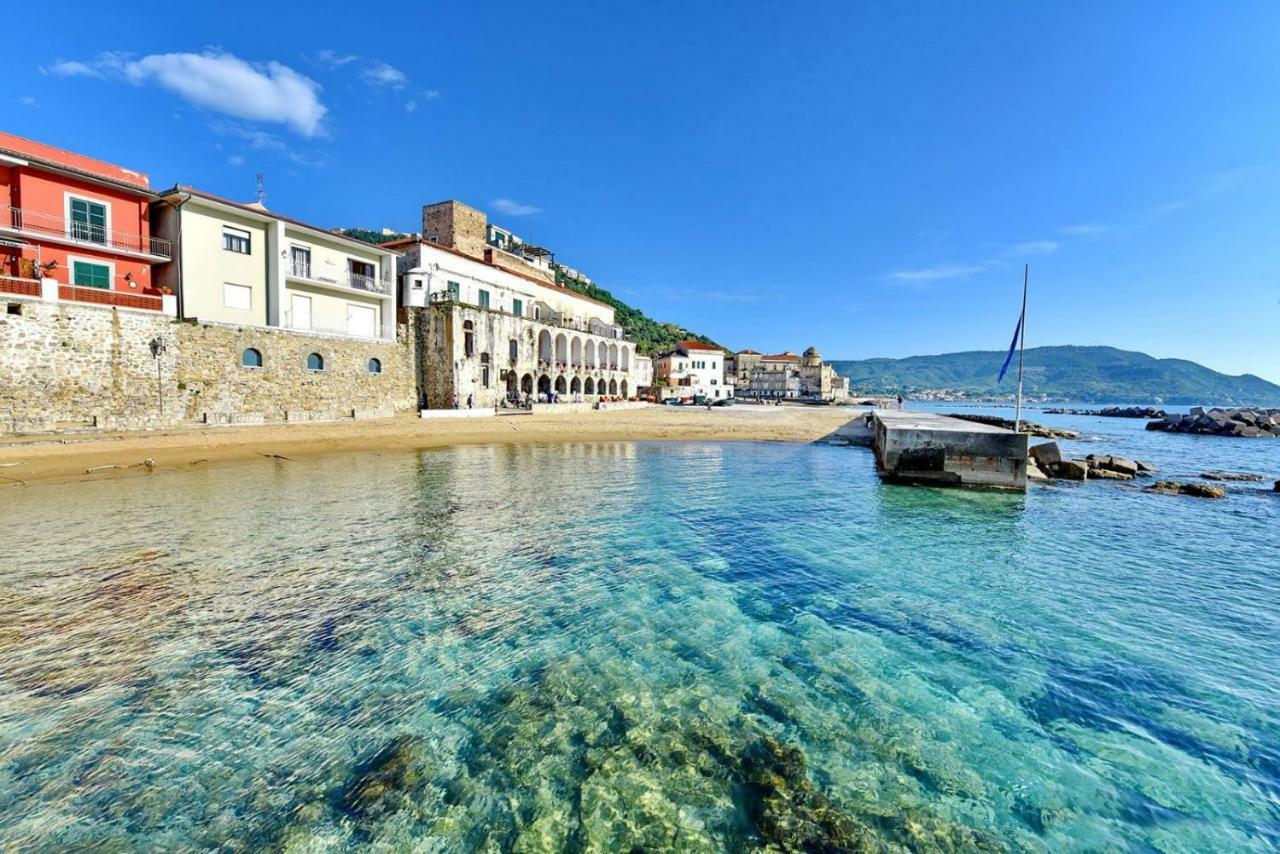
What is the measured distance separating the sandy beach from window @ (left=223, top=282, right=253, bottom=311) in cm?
617

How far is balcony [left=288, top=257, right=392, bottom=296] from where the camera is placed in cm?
2653

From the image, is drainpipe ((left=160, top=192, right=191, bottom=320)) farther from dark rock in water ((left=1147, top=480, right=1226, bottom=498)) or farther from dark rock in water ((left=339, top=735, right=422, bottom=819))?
dark rock in water ((left=1147, top=480, right=1226, bottom=498))

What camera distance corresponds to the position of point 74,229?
19.5 metres

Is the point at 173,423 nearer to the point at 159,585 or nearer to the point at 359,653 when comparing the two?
the point at 159,585

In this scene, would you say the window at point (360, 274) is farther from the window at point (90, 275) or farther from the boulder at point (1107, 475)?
the boulder at point (1107, 475)

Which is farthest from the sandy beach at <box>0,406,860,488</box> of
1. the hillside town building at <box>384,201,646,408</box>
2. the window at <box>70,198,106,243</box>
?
the window at <box>70,198,106,243</box>

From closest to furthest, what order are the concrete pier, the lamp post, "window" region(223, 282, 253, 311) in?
the concrete pier < the lamp post < "window" region(223, 282, 253, 311)

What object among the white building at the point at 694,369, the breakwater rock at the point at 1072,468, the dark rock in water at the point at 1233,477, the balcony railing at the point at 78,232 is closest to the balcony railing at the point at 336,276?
the balcony railing at the point at 78,232

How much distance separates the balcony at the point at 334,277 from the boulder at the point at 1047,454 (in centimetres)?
3435

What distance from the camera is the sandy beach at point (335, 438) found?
50.0 feet

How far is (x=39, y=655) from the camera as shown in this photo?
17.0ft

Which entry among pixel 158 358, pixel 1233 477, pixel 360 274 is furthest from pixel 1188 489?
pixel 360 274

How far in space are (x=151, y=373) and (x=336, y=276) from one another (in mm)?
10810

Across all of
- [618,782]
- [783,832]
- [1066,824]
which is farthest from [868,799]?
[618,782]
